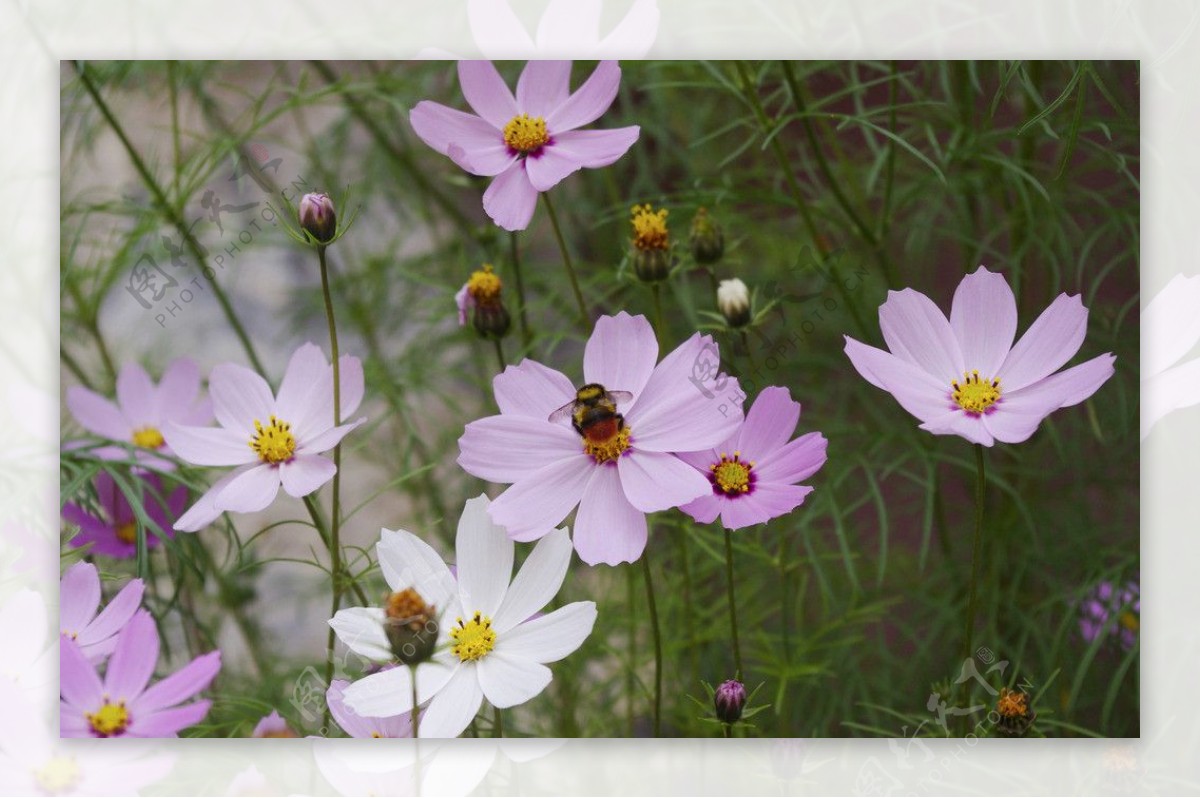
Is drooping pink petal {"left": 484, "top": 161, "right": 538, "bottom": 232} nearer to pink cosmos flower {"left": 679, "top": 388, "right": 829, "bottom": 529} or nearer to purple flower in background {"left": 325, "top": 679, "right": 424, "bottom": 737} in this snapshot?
pink cosmos flower {"left": 679, "top": 388, "right": 829, "bottom": 529}

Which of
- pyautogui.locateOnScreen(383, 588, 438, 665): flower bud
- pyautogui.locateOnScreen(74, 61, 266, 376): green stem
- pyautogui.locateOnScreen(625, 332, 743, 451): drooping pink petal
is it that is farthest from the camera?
pyautogui.locateOnScreen(74, 61, 266, 376): green stem

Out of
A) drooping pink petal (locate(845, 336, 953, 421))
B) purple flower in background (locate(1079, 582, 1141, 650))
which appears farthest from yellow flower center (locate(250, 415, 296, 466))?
purple flower in background (locate(1079, 582, 1141, 650))

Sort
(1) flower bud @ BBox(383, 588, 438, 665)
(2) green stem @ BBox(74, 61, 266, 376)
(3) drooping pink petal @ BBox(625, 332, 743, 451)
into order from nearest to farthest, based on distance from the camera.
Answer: (1) flower bud @ BBox(383, 588, 438, 665), (3) drooping pink petal @ BBox(625, 332, 743, 451), (2) green stem @ BBox(74, 61, 266, 376)

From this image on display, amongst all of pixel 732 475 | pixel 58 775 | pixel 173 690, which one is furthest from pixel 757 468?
pixel 58 775

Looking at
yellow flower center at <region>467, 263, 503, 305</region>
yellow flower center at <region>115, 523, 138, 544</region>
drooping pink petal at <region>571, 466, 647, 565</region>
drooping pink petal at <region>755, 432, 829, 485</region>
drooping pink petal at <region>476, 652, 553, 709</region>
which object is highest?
yellow flower center at <region>467, 263, 503, 305</region>

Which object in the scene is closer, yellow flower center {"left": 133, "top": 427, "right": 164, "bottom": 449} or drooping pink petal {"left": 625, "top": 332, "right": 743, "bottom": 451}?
drooping pink petal {"left": 625, "top": 332, "right": 743, "bottom": 451}

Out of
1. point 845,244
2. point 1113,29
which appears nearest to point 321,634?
point 845,244

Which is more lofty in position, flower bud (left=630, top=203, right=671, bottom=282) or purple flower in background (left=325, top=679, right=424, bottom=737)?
flower bud (left=630, top=203, right=671, bottom=282)

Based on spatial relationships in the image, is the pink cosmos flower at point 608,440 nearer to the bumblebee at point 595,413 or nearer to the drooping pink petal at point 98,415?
the bumblebee at point 595,413
